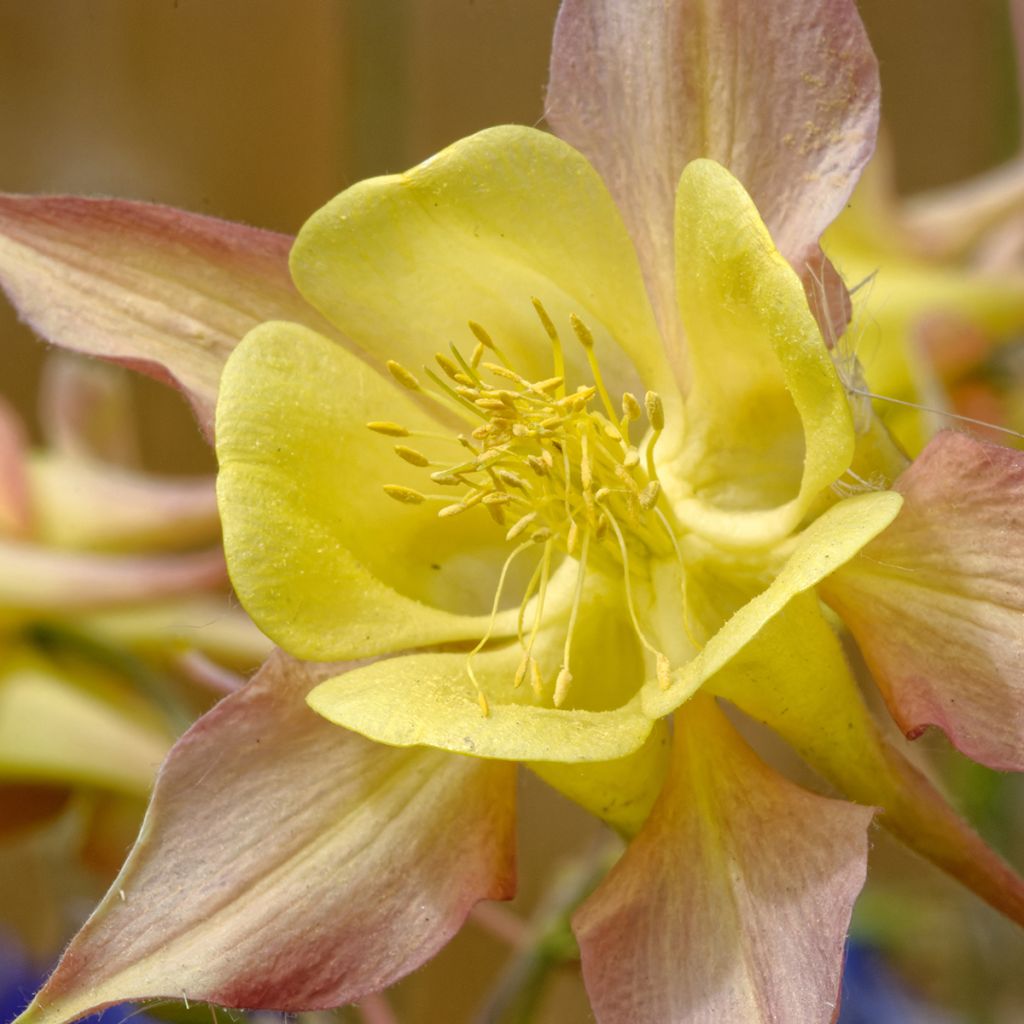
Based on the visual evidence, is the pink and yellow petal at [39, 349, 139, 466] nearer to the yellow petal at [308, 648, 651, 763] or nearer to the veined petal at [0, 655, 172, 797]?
the veined petal at [0, 655, 172, 797]

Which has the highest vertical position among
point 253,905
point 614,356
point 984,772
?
point 614,356

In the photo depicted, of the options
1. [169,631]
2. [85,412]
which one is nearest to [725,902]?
[169,631]

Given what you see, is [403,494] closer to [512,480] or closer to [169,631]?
[512,480]

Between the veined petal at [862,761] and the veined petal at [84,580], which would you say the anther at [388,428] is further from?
the veined petal at [84,580]

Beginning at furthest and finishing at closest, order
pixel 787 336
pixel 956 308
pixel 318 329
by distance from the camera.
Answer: pixel 956 308
pixel 318 329
pixel 787 336

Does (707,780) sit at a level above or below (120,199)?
below

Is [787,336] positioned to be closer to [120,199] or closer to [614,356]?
[614,356]

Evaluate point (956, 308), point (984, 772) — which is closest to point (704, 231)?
point (956, 308)

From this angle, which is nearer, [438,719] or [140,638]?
[438,719]
